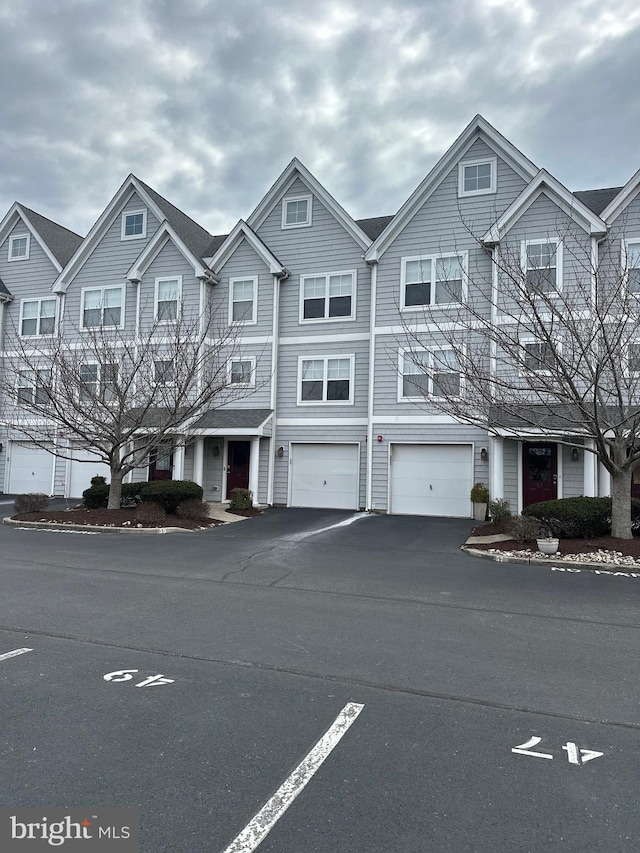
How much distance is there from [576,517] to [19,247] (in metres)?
24.7

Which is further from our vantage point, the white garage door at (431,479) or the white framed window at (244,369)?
the white framed window at (244,369)

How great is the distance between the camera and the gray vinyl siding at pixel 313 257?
66.7ft

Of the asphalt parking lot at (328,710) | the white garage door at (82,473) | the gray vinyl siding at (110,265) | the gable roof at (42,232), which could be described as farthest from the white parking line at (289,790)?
the gable roof at (42,232)

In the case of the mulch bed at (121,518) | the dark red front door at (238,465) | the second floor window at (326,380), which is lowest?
the mulch bed at (121,518)

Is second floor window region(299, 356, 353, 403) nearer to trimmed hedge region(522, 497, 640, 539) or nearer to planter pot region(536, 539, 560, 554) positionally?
trimmed hedge region(522, 497, 640, 539)

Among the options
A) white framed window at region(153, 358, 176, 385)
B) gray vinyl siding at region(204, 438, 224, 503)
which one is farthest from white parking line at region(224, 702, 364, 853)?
gray vinyl siding at region(204, 438, 224, 503)

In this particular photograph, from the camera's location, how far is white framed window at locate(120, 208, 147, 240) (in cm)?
2292

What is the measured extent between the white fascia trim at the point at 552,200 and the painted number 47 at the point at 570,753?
15.9m

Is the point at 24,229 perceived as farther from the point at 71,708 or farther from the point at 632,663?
the point at 632,663

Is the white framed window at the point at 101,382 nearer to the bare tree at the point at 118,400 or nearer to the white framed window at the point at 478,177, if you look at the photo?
the bare tree at the point at 118,400

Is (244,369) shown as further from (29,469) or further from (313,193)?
(29,469)

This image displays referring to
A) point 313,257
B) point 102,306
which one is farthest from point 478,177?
point 102,306

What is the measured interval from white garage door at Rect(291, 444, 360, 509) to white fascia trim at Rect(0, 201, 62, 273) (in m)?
13.5

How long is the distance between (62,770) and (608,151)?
17098 millimetres
